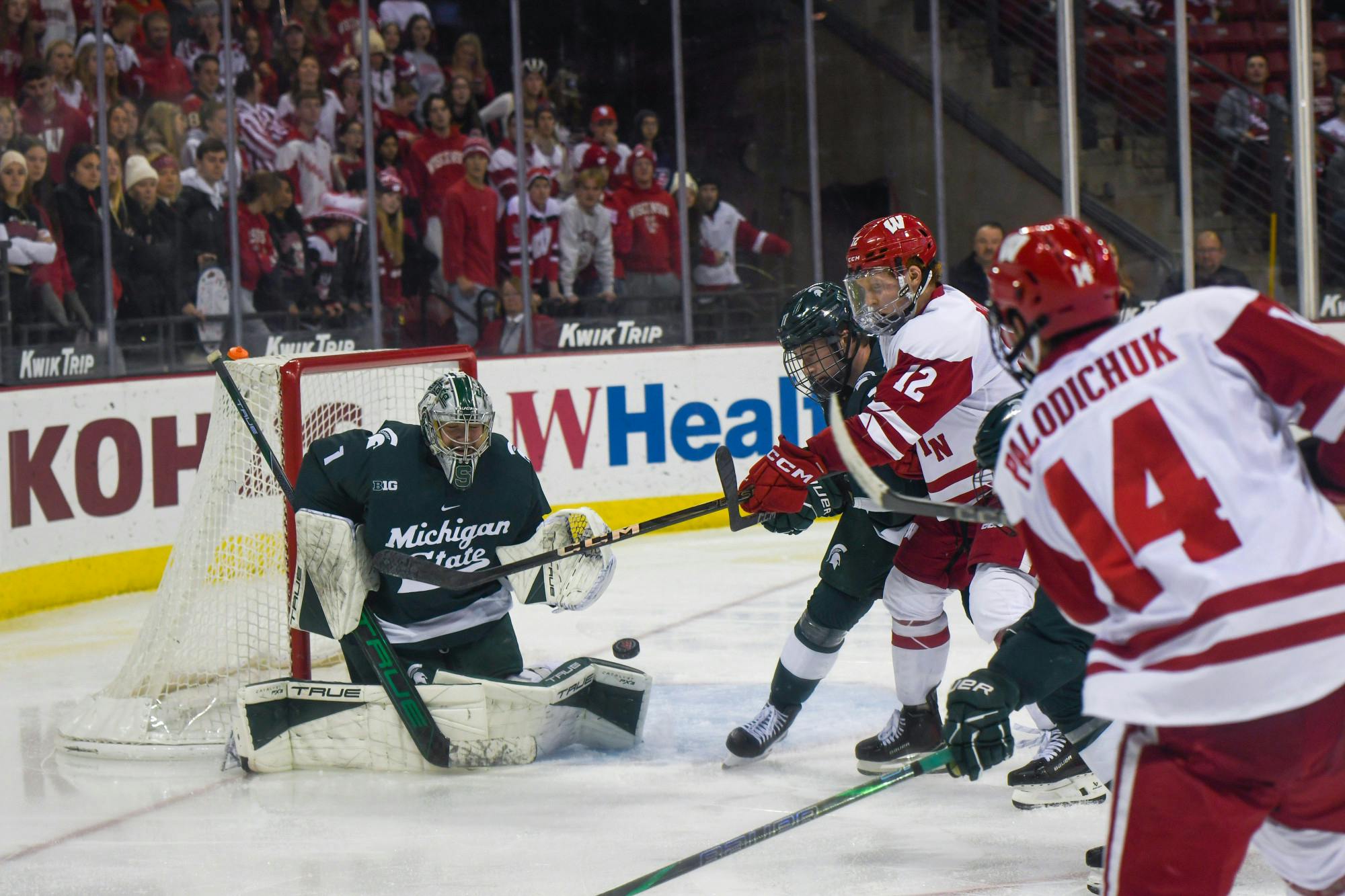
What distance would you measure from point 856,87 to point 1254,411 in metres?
6.13

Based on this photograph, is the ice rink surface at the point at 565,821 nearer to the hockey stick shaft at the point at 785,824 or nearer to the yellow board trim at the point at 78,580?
the hockey stick shaft at the point at 785,824

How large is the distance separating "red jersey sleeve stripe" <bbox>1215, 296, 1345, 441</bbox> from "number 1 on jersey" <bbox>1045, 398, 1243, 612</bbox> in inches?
4.8

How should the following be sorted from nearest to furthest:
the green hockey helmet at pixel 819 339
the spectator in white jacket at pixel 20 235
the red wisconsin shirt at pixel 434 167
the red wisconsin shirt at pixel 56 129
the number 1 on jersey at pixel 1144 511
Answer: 1. the number 1 on jersey at pixel 1144 511
2. the green hockey helmet at pixel 819 339
3. the spectator in white jacket at pixel 20 235
4. the red wisconsin shirt at pixel 56 129
5. the red wisconsin shirt at pixel 434 167

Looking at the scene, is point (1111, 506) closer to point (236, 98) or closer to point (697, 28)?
point (236, 98)

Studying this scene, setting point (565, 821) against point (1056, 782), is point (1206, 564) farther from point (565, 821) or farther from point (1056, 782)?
point (565, 821)

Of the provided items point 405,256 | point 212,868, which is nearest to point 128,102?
point 405,256

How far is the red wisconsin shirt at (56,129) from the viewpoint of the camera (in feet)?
18.1

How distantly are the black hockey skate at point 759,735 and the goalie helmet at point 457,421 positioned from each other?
2.61 feet

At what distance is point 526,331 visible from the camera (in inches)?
263

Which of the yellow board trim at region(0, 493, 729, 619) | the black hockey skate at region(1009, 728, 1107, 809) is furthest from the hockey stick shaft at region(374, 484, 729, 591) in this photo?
the yellow board trim at region(0, 493, 729, 619)

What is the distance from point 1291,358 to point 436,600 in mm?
2200

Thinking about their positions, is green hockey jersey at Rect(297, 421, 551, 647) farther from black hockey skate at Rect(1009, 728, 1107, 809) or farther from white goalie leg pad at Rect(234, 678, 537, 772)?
black hockey skate at Rect(1009, 728, 1107, 809)

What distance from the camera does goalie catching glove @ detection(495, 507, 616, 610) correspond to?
3.31 m

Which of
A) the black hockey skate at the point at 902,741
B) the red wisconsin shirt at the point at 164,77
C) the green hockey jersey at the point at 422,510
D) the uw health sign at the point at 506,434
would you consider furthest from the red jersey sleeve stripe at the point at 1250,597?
the red wisconsin shirt at the point at 164,77
